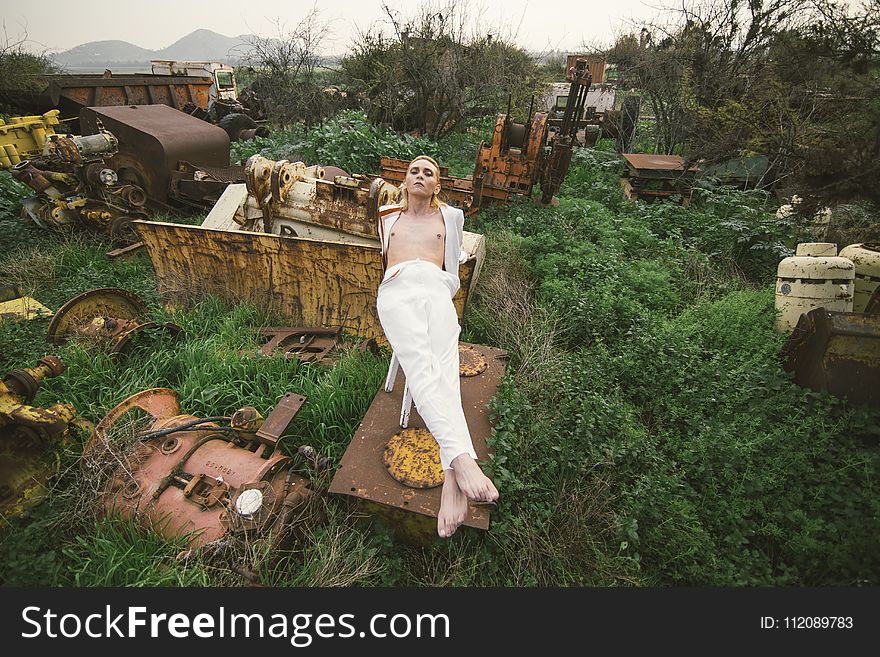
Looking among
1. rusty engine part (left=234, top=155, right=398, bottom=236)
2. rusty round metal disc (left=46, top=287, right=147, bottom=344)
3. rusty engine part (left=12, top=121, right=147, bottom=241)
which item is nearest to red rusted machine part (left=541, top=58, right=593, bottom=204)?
rusty engine part (left=234, top=155, right=398, bottom=236)

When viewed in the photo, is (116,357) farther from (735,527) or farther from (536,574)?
(735,527)

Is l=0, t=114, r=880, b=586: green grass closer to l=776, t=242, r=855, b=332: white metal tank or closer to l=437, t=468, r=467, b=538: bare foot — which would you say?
l=776, t=242, r=855, b=332: white metal tank

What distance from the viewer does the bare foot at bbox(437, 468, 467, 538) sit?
194 cm

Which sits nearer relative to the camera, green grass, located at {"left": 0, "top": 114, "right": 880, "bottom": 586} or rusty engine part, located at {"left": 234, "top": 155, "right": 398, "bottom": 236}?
green grass, located at {"left": 0, "top": 114, "right": 880, "bottom": 586}

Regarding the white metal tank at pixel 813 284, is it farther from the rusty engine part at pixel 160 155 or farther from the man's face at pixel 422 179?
the rusty engine part at pixel 160 155

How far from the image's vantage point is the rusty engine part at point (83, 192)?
531 centimetres

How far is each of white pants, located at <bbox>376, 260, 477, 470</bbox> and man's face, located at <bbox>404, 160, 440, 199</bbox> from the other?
0.43 m

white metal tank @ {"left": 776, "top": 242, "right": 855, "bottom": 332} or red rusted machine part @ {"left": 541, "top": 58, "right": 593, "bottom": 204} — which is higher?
red rusted machine part @ {"left": 541, "top": 58, "right": 593, "bottom": 204}

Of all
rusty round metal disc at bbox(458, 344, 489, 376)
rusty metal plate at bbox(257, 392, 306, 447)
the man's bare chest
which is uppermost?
the man's bare chest

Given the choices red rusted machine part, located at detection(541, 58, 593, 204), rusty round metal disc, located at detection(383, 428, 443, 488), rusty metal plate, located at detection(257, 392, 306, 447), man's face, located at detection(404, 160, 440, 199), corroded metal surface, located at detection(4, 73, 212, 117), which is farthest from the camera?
corroded metal surface, located at detection(4, 73, 212, 117)

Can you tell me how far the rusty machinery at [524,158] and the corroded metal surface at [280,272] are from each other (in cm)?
253

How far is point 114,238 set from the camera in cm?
537

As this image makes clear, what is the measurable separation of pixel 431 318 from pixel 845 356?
105 inches

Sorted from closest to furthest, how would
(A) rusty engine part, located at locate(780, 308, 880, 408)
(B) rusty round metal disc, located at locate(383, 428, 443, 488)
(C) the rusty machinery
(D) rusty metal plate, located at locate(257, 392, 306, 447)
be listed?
(B) rusty round metal disc, located at locate(383, 428, 443, 488) → (D) rusty metal plate, located at locate(257, 392, 306, 447) → (A) rusty engine part, located at locate(780, 308, 880, 408) → (C) the rusty machinery
